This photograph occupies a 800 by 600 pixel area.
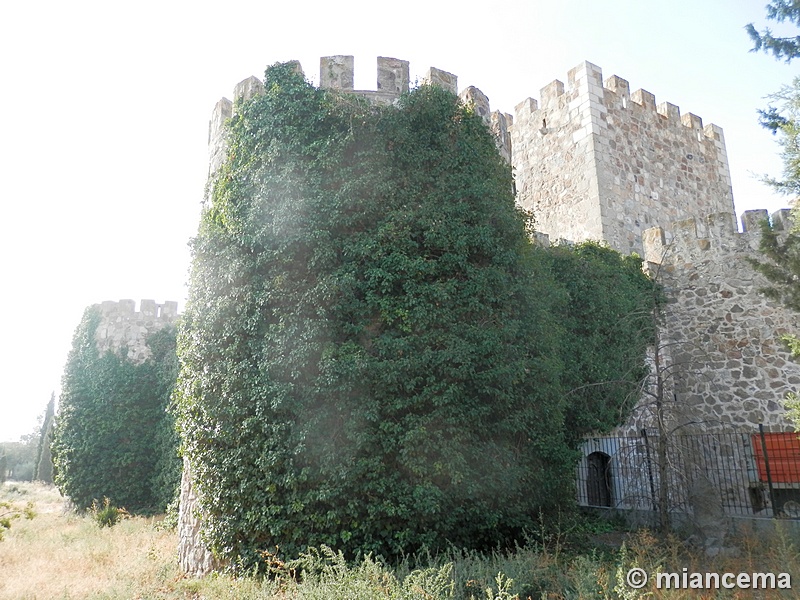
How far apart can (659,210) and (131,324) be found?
15.0 m

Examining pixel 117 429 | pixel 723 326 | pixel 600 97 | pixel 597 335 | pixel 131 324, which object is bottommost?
pixel 117 429

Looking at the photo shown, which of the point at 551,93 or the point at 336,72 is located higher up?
the point at 551,93

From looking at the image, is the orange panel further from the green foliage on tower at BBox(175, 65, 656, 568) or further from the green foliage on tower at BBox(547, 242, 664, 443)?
the green foliage on tower at BBox(175, 65, 656, 568)

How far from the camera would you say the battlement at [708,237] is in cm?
1216

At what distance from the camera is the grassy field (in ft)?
17.7

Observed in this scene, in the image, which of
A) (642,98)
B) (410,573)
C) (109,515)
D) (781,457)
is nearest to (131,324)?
(109,515)

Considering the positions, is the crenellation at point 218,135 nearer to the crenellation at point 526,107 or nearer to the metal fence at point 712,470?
the metal fence at point 712,470

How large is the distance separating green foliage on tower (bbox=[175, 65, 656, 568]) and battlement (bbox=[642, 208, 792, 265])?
6028 mm

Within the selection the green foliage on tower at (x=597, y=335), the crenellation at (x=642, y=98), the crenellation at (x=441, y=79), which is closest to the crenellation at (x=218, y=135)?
the crenellation at (x=441, y=79)

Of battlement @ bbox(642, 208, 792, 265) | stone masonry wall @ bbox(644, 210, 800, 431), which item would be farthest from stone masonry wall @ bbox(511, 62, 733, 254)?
stone masonry wall @ bbox(644, 210, 800, 431)

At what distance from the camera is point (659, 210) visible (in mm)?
17078

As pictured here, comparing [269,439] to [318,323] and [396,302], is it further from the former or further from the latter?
[396,302]

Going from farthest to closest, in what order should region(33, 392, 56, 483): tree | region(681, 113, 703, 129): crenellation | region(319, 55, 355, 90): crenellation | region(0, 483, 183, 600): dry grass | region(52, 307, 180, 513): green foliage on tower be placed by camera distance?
region(33, 392, 56, 483): tree, region(681, 113, 703, 129): crenellation, region(52, 307, 180, 513): green foliage on tower, region(319, 55, 355, 90): crenellation, region(0, 483, 183, 600): dry grass

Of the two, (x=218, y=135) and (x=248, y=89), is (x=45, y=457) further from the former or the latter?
(x=248, y=89)
